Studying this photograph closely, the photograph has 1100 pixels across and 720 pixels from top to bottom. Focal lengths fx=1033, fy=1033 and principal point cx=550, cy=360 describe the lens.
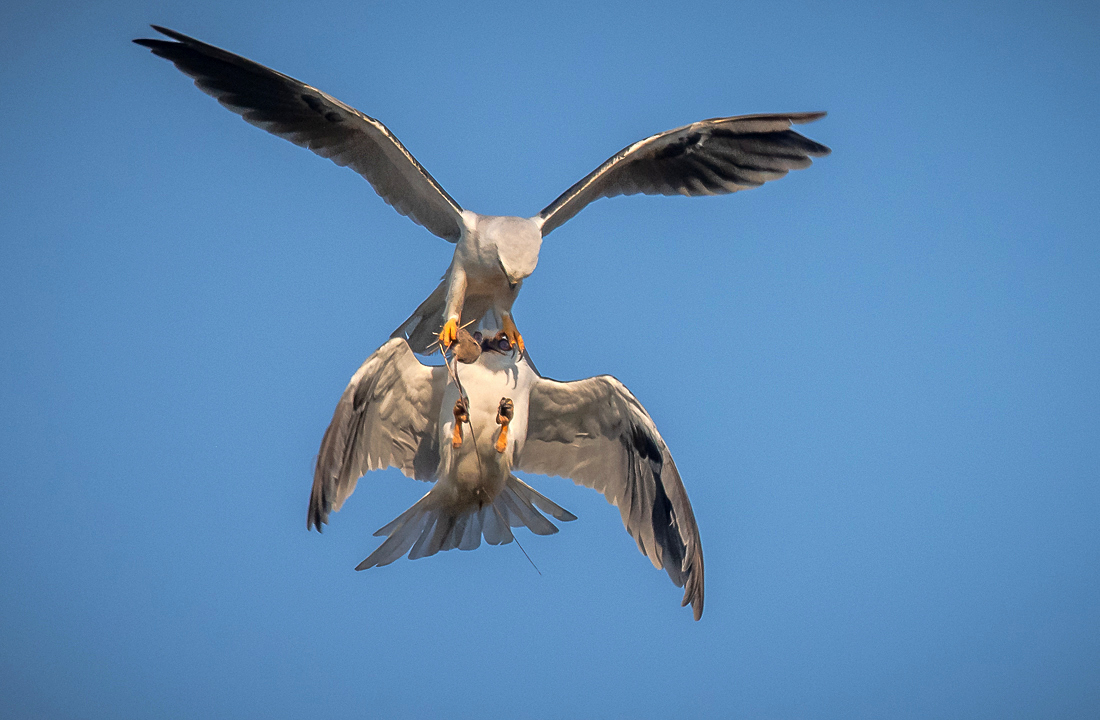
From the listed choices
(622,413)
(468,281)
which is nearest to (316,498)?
(468,281)

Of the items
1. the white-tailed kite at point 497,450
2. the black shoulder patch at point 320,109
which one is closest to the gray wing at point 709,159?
the white-tailed kite at point 497,450

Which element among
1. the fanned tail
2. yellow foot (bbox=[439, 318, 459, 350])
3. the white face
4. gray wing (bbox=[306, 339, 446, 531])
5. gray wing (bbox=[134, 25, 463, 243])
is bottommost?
the fanned tail

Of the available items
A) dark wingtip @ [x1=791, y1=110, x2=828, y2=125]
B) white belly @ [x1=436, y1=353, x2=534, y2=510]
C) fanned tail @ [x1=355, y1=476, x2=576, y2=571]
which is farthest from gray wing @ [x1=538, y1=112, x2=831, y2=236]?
fanned tail @ [x1=355, y1=476, x2=576, y2=571]

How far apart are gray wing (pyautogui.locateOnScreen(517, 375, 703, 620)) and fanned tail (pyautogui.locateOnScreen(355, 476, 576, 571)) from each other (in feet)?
1.06

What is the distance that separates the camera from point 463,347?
6.31 meters

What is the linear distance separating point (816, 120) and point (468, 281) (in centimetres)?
250

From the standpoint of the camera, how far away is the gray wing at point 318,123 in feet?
21.0

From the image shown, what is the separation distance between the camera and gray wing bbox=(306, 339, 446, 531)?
Result: 6.00 m

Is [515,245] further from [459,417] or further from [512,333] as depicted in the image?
[459,417]

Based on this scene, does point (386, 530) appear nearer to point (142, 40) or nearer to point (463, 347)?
point (463, 347)

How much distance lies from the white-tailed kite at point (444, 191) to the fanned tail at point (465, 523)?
1092 mm

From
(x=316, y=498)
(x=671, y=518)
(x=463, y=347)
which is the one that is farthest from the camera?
(x=671, y=518)

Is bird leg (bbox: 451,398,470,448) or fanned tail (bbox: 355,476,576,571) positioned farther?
fanned tail (bbox: 355,476,576,571)

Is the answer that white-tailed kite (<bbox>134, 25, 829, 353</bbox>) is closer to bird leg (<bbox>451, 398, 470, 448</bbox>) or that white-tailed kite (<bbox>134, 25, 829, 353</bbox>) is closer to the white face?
the white face
